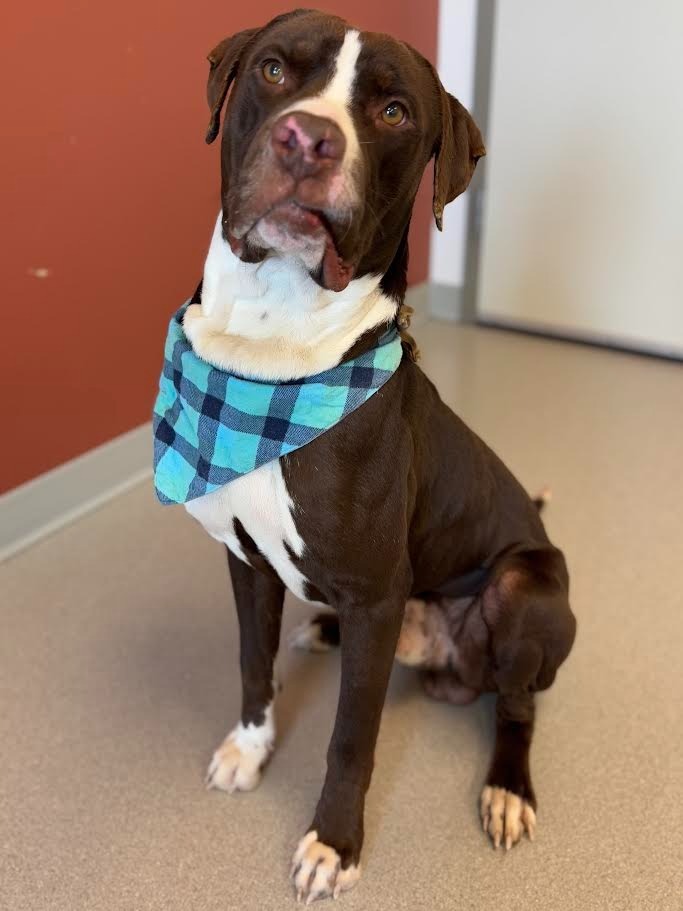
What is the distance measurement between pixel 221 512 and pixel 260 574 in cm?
20

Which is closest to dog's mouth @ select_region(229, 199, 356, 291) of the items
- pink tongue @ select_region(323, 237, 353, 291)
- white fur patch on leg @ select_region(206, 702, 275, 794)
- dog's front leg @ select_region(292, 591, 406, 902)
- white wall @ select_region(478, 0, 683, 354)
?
pink tongue @ select_region(323, 237, 353, 291)

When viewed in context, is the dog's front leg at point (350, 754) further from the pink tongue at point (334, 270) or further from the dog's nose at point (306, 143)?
the dog's nose at point (306, 143)

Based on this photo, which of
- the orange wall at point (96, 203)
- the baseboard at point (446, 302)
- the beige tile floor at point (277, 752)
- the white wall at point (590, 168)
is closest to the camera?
the beige tile floor at point (277, 752)

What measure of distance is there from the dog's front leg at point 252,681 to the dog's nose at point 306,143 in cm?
67

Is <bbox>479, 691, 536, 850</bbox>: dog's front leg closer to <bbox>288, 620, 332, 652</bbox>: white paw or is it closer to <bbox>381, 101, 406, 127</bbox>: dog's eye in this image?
<bbox>288, 620, 332, 652</bbox>: white paw

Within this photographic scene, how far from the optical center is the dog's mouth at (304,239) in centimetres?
96

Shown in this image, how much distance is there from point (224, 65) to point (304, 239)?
338mm

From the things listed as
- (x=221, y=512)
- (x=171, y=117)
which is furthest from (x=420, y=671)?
(x=171, y=117)

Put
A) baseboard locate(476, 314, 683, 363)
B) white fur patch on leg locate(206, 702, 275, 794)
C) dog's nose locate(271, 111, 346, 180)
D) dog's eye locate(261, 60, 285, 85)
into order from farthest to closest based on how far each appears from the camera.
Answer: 1. baseboard locate(476, 314, 683, 363)
2. white fur patch on leg locate(206, 702, 275, 794)
3. dog's eye locate(261, 60, 285, 85)
4. dog's nose locate(271, 111, 346, 180)

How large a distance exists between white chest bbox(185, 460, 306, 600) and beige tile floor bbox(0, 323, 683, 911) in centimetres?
48

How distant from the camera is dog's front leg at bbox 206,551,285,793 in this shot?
1.40 metres

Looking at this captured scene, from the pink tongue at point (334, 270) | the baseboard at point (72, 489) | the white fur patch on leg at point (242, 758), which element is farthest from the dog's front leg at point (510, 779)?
the baseboard at point (72, 489)

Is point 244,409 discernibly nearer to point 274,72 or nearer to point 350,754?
point 274,72

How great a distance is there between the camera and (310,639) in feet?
5.76
